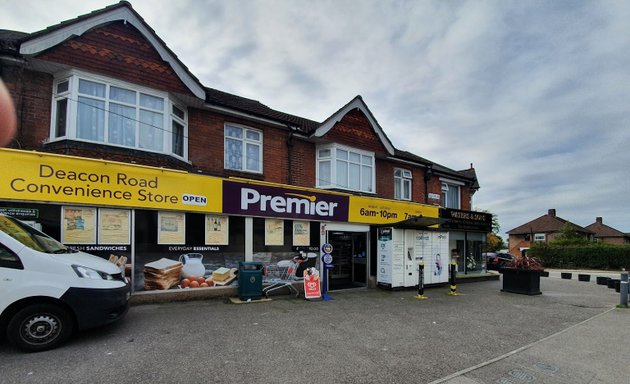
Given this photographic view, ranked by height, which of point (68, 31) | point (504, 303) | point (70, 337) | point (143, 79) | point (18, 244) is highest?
point (68, 31)

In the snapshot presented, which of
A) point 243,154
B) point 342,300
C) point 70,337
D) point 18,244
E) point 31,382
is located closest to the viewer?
point 31,382

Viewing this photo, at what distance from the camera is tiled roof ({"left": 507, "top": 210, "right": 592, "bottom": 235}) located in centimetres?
4969

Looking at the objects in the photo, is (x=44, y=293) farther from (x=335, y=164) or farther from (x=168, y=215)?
(x=335, y=164)

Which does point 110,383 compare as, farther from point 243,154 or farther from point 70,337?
point 243,154

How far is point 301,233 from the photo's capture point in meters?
11.1

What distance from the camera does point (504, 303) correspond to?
Result: 398 inches

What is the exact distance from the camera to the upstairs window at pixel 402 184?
15867 millimetres

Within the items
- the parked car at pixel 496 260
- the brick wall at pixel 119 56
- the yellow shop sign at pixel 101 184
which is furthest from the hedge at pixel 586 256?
the brick wall at pixel 119 56

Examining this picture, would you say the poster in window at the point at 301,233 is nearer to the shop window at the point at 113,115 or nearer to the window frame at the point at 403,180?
the shop window at the point at 113,115

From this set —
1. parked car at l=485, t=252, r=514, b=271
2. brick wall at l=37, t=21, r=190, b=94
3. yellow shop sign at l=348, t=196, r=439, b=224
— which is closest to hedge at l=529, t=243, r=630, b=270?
parked car at l=485, t=252, r=514, b=271

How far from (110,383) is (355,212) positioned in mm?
9452

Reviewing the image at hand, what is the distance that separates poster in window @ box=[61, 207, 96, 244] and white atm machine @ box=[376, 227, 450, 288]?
8.87 metres

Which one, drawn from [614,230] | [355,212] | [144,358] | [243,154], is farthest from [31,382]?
[614,230]

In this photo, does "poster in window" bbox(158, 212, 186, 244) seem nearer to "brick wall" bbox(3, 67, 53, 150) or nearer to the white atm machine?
"brick wall" bbox(3, 67, 53, 150)
